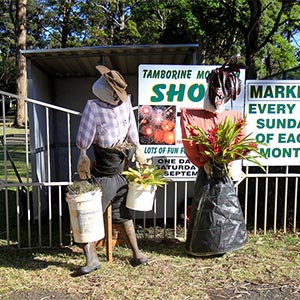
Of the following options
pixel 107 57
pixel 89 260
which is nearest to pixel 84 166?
Answer: pixel 89 260

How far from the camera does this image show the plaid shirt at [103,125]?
374 cm

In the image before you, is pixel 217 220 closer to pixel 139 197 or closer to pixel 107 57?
pixel 139 197

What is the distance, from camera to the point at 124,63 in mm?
6516

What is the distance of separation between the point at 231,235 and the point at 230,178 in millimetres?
575

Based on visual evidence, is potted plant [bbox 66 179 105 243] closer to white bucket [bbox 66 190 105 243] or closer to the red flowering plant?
white bucket [bbox 66 190 105 243]

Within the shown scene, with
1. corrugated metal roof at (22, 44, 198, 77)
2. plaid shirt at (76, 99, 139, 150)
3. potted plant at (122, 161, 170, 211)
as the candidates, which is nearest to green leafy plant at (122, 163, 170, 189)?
potted plant at (122, 161, 170, 211)

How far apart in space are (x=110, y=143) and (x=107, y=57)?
8.14ft

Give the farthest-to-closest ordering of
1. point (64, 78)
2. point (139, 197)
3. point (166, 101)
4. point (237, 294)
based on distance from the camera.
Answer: point (64, 78) < point (166, 101) < point (139, 197) < point (237, 294)

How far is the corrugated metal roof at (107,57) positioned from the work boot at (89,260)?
8.81ft

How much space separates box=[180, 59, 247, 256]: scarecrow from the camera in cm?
397

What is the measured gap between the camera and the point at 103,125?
3.77 metres

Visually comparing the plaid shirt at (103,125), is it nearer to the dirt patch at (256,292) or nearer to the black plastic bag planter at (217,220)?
the black plastic bag planter at (217,220)

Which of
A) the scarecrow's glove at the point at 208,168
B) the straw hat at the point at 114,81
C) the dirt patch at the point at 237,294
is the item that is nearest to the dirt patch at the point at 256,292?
the dirt patch at the point at 237,294

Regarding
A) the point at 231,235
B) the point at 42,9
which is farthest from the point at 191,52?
the point at 42,9
